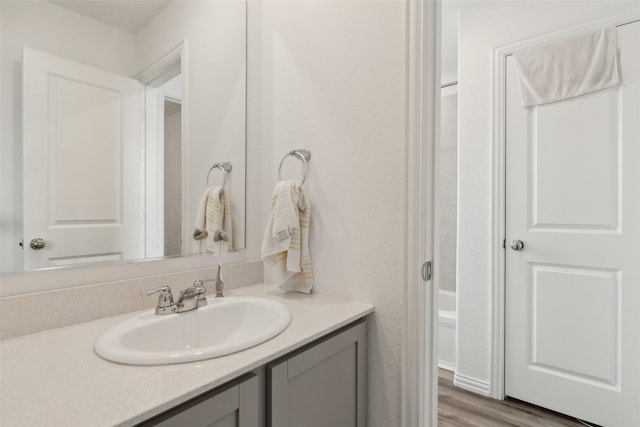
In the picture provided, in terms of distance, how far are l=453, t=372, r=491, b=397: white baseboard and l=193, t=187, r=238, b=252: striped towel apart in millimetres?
1650

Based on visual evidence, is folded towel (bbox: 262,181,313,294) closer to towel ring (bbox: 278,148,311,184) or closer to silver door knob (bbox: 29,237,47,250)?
towel ring (bbox: 278,148,311,184)

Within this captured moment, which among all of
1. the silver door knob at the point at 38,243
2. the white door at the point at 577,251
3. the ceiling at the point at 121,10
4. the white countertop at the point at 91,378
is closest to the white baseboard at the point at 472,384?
the white door at the point at 577,251

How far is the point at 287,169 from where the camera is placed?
138 cm

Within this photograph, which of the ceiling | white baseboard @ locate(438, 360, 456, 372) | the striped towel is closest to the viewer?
the ceiling

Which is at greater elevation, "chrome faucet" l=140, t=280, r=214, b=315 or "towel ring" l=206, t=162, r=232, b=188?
"towel ring" l=206, t=162, r=232, b=188

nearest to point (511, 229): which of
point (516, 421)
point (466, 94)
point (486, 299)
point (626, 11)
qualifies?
point (486, 299)

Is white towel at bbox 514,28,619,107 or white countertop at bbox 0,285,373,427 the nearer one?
white countertop at bbox 0,285,373,427

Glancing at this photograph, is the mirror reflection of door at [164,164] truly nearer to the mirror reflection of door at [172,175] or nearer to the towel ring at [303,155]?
the mirror reflection of door at [172,175]

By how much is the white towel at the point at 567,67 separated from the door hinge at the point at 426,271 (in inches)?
52.7

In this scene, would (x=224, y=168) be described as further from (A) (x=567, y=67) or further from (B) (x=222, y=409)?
(A) (x=567, y=67)

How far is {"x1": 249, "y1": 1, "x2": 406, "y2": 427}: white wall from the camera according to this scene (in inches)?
42.6

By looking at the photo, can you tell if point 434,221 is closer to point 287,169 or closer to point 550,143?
point 287,169

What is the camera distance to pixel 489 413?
1800 millimetres

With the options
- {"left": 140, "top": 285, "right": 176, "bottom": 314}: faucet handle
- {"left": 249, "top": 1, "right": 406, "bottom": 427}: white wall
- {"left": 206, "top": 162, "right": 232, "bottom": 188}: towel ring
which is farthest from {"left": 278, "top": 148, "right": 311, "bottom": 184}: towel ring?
{"left": 140, "top": 285, "right": 176, "bottom": 314}: faucet handle
